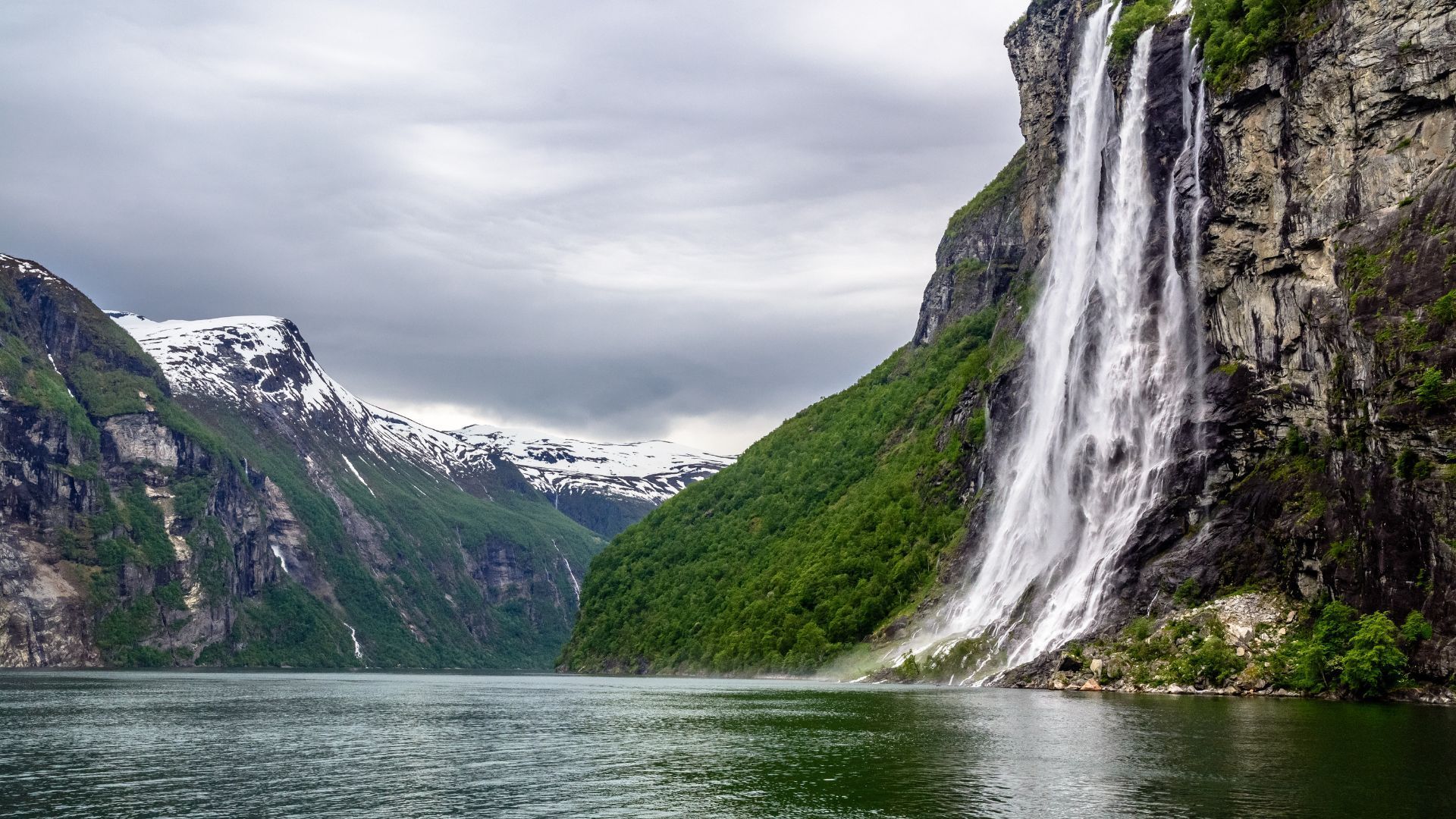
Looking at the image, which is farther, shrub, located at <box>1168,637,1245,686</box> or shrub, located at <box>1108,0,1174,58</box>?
shrub, located at <box>1108,0,1174,58</box>

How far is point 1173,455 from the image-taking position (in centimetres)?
10312

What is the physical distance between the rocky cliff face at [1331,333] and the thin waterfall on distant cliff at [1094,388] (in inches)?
196

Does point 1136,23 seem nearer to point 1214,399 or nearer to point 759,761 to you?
point 1214,399

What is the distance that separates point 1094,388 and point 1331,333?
32.9 m

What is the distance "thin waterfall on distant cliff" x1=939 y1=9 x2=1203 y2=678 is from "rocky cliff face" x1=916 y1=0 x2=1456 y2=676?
4.98 metres

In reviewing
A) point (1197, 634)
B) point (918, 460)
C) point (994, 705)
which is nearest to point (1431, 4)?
point (1197, 634)

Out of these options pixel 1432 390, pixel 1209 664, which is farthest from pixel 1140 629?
pixel 1432 390

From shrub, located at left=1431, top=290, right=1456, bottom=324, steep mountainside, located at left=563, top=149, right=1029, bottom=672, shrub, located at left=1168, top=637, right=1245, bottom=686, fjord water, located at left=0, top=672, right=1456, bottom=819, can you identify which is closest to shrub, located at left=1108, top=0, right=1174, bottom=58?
steep mountainside, located at left=563, top=149, right=1029, bottom=672

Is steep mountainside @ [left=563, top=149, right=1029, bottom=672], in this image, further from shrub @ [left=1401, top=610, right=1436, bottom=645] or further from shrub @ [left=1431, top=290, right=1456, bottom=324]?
shrub @ [left=1431, top=290, right=1456, bottom=324]

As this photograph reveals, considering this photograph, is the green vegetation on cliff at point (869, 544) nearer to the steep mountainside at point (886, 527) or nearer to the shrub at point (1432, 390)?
the steep mountainside at point (886, 527)

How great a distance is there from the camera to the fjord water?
1480 inches

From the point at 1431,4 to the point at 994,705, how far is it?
59.0m

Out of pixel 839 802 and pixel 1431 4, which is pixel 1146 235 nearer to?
pixel 1431 4

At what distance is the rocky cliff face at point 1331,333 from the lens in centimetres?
7494
